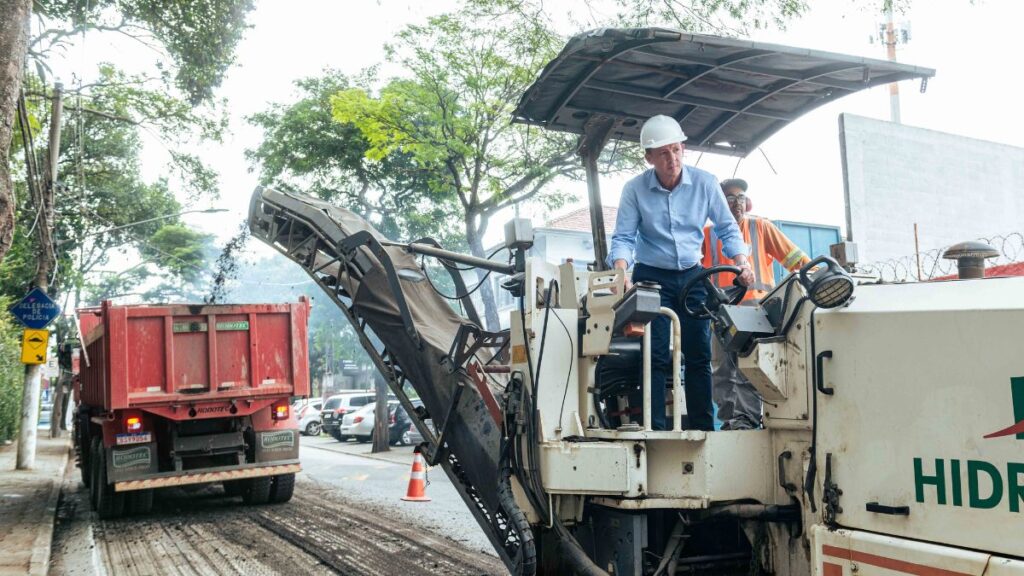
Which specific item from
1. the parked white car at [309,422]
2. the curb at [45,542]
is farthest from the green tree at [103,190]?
the curb at [45,542]

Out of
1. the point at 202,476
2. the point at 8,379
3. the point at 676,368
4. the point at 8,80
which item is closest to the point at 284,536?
the point at 202,476

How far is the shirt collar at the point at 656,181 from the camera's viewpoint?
4309 millimetres

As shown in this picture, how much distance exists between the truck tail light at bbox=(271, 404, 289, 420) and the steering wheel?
768cm

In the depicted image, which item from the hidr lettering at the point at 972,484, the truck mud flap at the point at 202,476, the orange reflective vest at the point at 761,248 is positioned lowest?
the truck mud flap at the point at 202,476

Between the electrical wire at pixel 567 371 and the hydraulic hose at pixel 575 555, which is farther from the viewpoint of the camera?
the electrical wire at pixel 567 371

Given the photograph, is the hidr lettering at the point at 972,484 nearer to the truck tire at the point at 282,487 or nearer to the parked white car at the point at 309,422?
the truck tire at the point at 282,487

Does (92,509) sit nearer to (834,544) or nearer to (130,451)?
(130,451)

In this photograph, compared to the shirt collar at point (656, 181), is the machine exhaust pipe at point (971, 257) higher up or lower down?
lower down

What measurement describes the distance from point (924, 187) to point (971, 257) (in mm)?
14213

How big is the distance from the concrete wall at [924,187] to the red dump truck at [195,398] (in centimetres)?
938

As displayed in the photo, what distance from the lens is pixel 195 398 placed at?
1002 cm

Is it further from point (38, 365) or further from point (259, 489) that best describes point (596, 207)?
point (38, 365)

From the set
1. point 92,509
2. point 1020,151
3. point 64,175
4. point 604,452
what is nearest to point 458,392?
point 604,452

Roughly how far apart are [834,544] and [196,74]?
1335 centimetres
